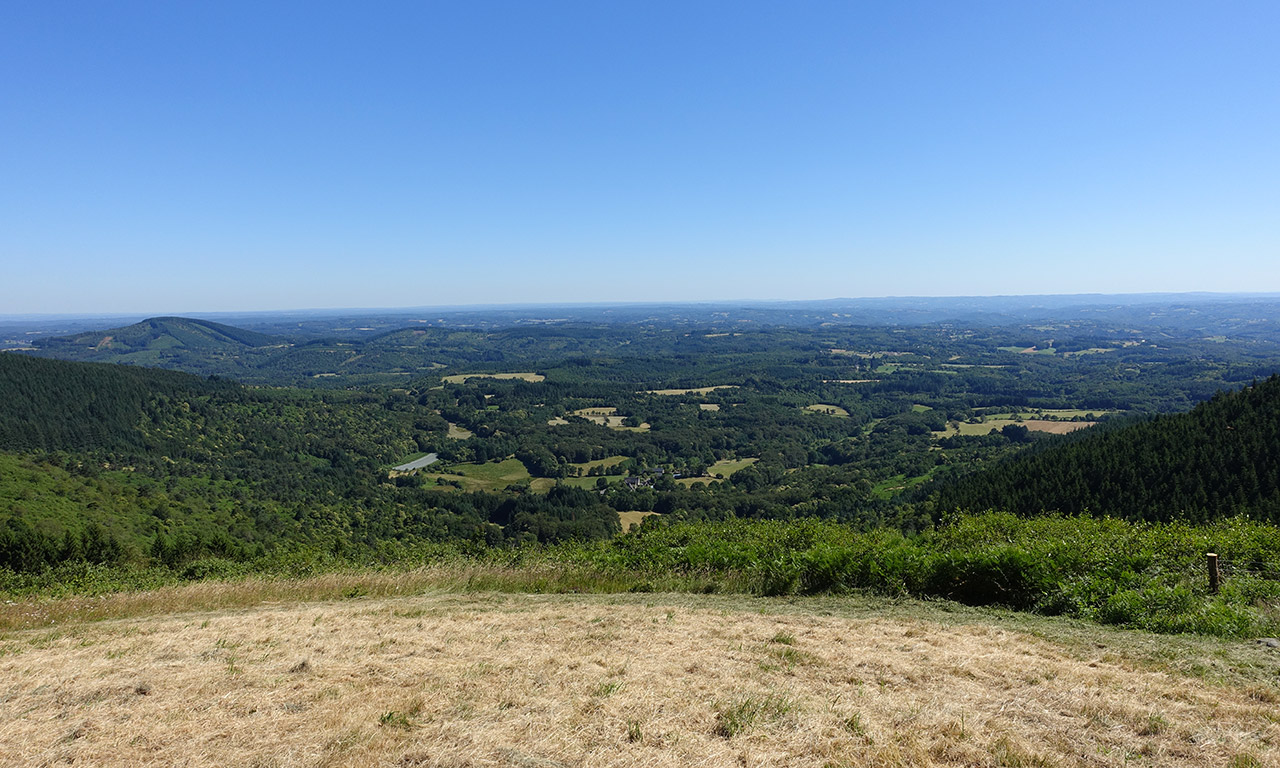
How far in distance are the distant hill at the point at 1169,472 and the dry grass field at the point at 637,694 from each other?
125ft

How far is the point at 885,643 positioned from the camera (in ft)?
35.1

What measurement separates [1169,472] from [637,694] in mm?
58523

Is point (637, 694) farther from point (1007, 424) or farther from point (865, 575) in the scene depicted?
point (1007, 424)

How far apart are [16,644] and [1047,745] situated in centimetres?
1848

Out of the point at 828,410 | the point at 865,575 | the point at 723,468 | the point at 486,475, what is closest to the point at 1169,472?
the point at 865,575

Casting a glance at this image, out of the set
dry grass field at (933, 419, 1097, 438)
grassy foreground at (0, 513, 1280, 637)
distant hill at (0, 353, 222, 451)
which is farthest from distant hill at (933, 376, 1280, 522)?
distant hill at (0, 353, 222, 451)

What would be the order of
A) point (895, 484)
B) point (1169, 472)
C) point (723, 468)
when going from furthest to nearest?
point (723, 468), point (895, 484), point (1169, 472)

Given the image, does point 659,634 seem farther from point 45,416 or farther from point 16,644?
point 45,416

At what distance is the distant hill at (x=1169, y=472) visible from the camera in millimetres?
41094

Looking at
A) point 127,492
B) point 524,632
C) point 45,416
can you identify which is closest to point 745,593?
point 524,632

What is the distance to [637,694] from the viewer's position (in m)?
8.41

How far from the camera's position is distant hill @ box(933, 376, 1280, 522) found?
135 ft

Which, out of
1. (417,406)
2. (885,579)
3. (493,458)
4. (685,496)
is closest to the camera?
(885,579)

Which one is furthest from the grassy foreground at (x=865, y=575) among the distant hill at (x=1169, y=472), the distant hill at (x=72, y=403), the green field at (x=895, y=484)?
the distant hill at (x=72, y=403)
